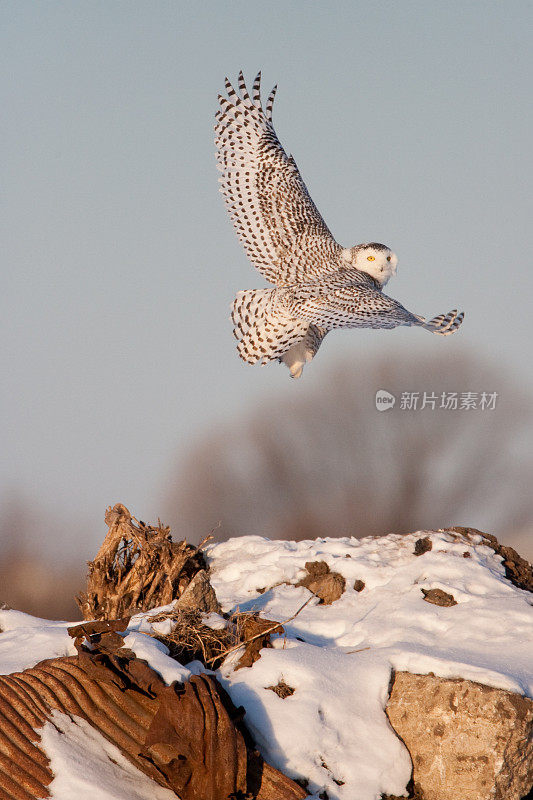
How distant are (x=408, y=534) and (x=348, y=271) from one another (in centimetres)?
241

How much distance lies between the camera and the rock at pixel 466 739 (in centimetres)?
433

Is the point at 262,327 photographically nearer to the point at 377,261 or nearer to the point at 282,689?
the point at 377,261

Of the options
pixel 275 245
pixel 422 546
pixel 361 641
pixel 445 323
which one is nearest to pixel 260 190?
pixel 275 245

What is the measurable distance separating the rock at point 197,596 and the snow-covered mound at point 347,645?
0.28m

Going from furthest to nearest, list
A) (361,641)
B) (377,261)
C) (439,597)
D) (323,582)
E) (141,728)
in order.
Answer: (377,261), (323,582), (439,597), (361,641), (141,728)

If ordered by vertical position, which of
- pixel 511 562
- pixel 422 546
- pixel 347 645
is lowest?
pixel 347 645

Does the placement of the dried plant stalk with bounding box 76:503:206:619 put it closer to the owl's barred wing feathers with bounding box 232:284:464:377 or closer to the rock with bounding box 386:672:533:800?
the owl's barred wing feathers with bounding box 232:284:464:377

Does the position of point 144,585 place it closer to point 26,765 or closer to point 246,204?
point 26,765

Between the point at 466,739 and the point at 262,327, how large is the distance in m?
3.78

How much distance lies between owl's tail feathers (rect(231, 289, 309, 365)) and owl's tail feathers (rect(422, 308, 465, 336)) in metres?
1.18

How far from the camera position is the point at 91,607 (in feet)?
20.8

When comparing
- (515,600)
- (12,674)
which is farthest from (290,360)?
(12,674)

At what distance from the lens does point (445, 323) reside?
6191mm

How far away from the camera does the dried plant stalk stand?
6.31 m
